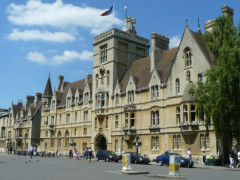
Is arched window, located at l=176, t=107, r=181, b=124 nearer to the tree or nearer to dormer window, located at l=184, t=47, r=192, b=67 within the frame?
dormer window, located at l=184, t=47, r=192, b=67

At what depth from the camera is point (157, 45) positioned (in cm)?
4709

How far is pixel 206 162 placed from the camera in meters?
32.5

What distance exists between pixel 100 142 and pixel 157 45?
18856 mm

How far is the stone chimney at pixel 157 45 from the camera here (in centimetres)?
4544

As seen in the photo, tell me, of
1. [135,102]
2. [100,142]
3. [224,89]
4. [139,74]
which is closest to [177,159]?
[224,89]

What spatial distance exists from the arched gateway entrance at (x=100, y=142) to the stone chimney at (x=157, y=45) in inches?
584

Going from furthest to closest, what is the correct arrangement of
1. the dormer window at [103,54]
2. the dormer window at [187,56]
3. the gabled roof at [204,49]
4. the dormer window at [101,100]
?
the dormer window at [103,54]
the dormer window at [101,100]
the dormer window at [187,56]
the gabled roof at [204,49]

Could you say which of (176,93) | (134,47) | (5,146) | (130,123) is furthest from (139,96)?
(5,146)

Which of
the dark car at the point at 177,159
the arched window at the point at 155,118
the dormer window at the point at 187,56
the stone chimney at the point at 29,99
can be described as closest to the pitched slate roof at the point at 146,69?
the dormer window at the point at 187,56

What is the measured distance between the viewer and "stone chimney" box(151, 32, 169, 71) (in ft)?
149

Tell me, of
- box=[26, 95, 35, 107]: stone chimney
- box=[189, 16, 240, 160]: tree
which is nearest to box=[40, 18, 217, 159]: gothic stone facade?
box=[189, 16, 240, 160]: tree

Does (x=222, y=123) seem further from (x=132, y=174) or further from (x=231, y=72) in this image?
(x=132, y=174)

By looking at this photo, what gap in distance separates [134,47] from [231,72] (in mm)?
27728

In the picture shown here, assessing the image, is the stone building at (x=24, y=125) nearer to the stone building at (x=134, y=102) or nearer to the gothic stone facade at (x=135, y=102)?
the stone building at (x=134, y=102)
